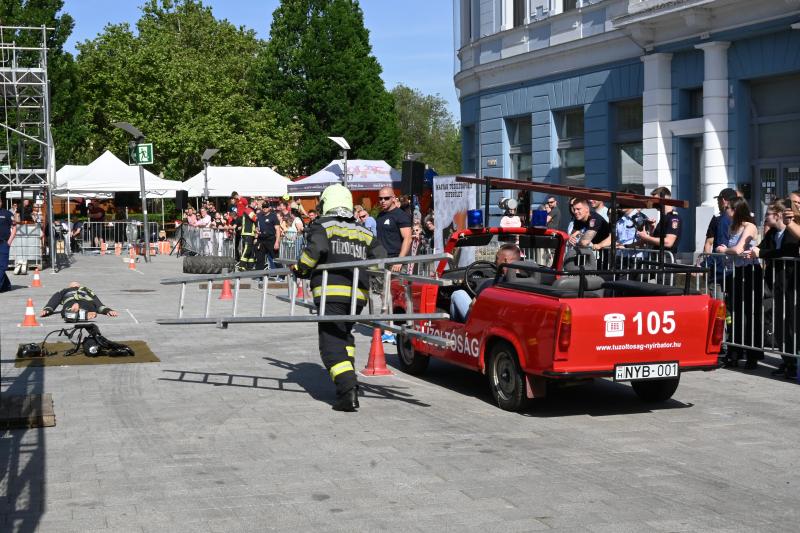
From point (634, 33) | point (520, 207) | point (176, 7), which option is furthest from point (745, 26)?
point (176, 7)

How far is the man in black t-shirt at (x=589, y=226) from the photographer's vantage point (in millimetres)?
14398

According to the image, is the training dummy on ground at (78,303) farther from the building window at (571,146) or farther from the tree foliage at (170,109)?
the tree foliage at (170,109)

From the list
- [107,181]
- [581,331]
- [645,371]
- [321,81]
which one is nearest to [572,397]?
[645,371]

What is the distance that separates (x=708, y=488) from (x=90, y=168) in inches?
1452

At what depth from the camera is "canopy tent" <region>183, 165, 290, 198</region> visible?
43.2 metres

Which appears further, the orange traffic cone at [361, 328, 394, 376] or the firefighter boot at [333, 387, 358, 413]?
the orange traffic cone at [361, 328, 394, 376]

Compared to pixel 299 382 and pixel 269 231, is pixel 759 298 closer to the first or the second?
pixel 299 382

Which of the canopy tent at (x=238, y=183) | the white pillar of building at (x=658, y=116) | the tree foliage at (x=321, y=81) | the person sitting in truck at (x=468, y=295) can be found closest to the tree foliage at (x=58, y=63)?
the canopy tent at (x=238, y=183)

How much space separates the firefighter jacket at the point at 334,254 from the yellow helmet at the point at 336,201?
0.29 ft

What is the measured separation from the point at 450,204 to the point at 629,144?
8563 mm

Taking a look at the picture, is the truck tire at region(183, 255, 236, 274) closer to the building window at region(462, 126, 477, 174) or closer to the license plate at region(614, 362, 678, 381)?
the building window at region(462, 126, 477, 174)

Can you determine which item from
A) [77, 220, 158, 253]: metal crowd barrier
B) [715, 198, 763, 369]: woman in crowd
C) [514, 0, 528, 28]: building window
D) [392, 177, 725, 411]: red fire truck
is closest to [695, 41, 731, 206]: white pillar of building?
[514, 0, 528, 28]: building window

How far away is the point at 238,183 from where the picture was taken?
43.9 meters

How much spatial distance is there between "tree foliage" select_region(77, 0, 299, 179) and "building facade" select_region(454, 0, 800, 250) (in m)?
32.7
